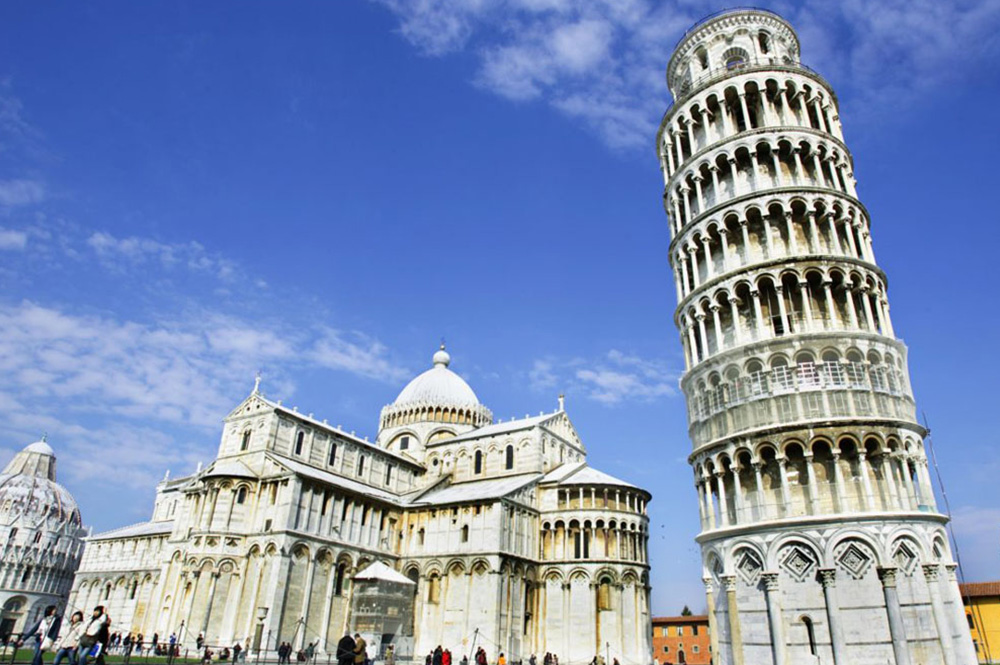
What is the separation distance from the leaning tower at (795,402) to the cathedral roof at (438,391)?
2873cm

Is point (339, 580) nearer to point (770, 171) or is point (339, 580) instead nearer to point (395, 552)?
point (395, 552)

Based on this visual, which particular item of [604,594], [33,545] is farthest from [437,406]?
[33,545]

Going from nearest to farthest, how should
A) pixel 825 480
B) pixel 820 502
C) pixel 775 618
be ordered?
pixel 775 618, pixel 820 502, pixel 825 480

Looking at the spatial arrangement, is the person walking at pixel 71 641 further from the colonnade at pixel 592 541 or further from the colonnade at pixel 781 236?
the colonnade at pixel 592 541

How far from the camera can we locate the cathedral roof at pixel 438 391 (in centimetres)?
5159

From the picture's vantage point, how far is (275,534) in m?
32.9

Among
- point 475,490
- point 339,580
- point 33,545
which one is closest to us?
point 339,580

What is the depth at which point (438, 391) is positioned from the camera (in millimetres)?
52281

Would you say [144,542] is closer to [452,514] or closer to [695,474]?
[452,514]

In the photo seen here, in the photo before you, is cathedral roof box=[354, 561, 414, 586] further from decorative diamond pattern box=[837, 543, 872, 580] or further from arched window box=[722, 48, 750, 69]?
arched window box=[722, 48, 750, 69]

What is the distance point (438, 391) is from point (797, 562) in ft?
120

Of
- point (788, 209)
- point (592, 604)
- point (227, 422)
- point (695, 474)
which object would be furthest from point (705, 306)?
point (227, 422)

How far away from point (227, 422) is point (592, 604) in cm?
2555

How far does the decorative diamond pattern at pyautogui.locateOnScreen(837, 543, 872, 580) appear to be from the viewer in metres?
17.9
